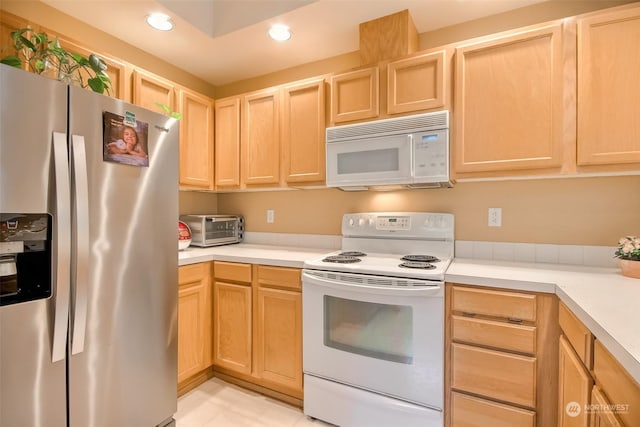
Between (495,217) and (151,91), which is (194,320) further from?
(495,217)

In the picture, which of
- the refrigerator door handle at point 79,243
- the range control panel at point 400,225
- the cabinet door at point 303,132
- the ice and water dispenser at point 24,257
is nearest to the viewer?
the ice and water dispenser at point 24,257

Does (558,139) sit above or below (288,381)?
above

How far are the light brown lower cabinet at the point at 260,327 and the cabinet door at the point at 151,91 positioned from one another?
1.22 meters

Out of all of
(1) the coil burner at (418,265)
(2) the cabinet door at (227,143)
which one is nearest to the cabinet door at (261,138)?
(2) the cabinet door at (227,143)

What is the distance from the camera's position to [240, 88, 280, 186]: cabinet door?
2.38 meters

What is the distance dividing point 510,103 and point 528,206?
651mm

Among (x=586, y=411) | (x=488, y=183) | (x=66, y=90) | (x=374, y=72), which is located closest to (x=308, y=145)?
(x=374, y=72)

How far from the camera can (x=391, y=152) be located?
1872mm

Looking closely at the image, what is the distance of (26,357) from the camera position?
103cm

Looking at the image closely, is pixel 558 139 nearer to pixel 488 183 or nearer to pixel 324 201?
pixel 488 183

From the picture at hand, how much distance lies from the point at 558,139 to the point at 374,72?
1103 mm

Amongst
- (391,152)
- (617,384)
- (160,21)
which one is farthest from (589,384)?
(160,21)

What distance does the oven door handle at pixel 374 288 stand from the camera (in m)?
1.50

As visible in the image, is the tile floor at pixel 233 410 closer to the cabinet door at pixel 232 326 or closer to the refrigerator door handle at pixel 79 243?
the cabinet door at pixel 232 326
